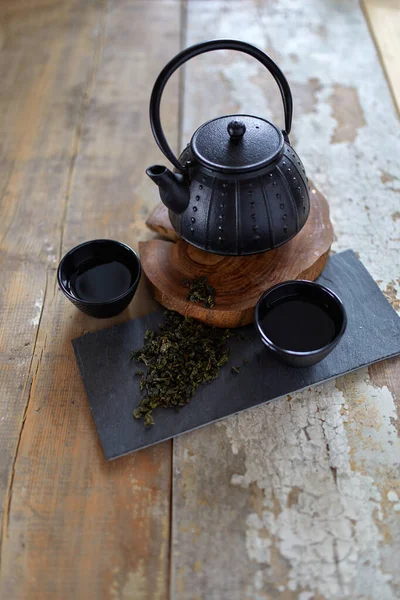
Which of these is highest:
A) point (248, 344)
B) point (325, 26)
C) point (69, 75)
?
point (325, 26)

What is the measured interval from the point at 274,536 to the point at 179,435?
25cm

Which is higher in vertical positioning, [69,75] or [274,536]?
[69,75]

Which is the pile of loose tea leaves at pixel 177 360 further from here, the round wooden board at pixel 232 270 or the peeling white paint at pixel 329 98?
the peeling white paint at pixel 329 98

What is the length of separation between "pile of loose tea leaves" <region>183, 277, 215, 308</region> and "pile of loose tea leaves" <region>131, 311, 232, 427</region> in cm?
5

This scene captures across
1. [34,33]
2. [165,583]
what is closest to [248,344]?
[165,583]

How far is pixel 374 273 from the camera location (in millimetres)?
1263

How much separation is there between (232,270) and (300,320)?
7.6 inches

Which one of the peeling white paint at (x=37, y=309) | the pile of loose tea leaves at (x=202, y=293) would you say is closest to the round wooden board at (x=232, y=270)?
the pile of loose tea leaves at (x=202, y=293)

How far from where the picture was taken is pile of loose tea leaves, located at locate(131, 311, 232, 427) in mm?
1037

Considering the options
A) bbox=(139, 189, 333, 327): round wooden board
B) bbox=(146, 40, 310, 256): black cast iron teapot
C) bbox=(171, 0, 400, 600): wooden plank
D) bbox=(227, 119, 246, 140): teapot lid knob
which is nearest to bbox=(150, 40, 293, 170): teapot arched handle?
bbox=(146, 40, 310, 256): black cast iron teapot

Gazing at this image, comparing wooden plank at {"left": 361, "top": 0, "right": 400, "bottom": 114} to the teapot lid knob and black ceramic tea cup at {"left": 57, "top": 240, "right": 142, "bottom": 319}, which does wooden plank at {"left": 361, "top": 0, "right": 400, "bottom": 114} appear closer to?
the teapot lid knob

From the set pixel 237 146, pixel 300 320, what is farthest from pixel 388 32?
pixel 300 320

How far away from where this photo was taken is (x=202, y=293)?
44.5 inches

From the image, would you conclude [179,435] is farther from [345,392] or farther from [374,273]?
[374,273]
